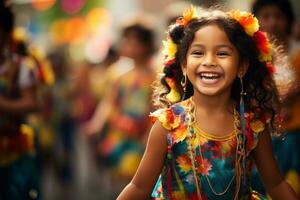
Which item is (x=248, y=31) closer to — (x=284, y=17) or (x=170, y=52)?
(x=170, y=52)

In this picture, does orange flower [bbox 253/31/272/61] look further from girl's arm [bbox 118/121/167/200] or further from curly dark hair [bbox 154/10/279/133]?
girl's arm [bbox 118/121/167/200]

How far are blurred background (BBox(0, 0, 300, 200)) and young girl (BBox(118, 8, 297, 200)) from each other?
0.30 metres

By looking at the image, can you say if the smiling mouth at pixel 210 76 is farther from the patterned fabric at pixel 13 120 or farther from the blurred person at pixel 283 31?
the patterned fabric at pixel 13 120

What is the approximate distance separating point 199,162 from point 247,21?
82 centimetres

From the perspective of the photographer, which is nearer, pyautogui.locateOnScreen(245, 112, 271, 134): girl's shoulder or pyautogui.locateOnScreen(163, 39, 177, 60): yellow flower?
pyautogui.locateOnScreen(245, 112, 271, 134): girl's shoulder

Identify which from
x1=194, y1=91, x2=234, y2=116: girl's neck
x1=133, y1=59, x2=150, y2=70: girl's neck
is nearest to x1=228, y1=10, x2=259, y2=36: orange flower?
x1=194, y1=91, x2=234, y2=116: girl's neck

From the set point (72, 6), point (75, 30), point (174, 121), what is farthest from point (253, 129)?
point (72, 6)

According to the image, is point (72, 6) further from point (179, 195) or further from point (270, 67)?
point (179, 195)

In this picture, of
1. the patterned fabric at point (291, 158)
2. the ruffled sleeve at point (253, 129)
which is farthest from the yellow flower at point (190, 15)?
the patterned fabric at point (291, 158)

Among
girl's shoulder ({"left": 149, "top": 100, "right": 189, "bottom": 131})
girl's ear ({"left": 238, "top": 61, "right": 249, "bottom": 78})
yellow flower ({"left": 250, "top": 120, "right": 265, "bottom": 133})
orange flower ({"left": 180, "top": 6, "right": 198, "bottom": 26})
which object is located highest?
orange flower ({"left": 180, "top": 6, "right": 198, "bottom": 26})

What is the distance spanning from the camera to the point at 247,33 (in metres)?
5.15

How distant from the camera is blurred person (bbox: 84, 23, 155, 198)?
1000cm

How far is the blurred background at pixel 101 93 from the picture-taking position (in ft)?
24.2

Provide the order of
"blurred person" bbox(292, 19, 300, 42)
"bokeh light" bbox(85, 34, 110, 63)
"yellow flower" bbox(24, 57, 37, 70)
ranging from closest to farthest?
"yellow flower" bbox(24, 57, 37, 70) → "blurred person" bbox(292, 19, 300, 42) → "bokeh light" bbox(85, 34, 110, 63)
